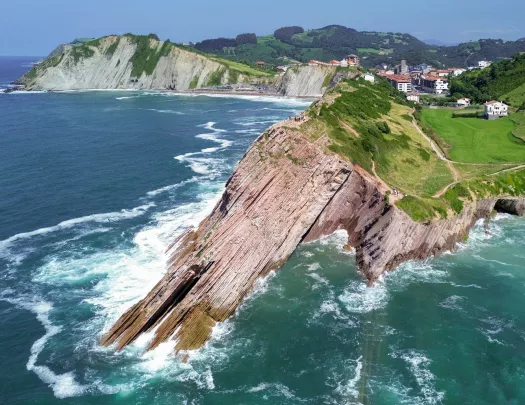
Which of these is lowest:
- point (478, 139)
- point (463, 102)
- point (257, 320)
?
point (257, 320)

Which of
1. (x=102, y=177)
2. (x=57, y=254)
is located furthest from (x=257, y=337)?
(x=102, y=177)

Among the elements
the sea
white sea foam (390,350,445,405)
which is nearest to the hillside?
the sea

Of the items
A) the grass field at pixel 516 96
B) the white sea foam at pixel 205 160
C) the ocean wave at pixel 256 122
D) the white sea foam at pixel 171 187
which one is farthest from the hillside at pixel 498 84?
the white sea foam at pixel 171 187

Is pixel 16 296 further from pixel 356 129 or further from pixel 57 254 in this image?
pixel 356 129

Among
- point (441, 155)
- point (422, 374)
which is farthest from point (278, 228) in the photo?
point (441, 155)

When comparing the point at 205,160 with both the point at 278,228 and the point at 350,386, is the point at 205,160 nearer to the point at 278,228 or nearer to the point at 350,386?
the point at 278,228

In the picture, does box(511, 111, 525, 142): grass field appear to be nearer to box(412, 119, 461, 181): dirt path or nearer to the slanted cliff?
box(412, 119, 461, 181): dirt path
